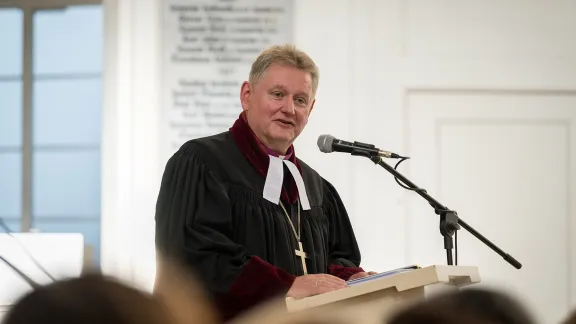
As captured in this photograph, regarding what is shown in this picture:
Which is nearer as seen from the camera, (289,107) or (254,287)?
(254,287)

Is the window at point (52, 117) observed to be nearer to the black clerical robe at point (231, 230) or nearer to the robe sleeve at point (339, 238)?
the robe sleeve at point (339, 238)

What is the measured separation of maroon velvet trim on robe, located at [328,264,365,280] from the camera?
11.2ft

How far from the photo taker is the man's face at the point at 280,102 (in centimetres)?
348

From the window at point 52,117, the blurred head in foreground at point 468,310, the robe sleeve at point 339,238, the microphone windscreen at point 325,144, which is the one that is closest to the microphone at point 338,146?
the microphone windscreen at point 325,144

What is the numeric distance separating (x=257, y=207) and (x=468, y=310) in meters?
2.46

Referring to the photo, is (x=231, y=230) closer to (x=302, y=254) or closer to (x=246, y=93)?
(x=302, y=254)

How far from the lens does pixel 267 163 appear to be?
3.55 m

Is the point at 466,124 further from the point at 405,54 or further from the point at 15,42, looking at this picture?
the point at 15,42

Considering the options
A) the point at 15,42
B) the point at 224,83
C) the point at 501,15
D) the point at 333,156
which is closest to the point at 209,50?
the point at 224,83

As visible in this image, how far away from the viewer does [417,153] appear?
593 centimetres

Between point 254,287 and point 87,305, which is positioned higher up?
point 87,305

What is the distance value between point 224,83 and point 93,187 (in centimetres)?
128

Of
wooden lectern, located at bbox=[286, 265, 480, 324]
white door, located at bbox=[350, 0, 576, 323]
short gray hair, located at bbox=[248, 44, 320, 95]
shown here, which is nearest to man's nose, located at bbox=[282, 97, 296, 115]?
short gray hair, located at bbox=[248, 44, 320, 95]

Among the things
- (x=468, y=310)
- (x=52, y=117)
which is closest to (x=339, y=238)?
(x=468, y=310)
